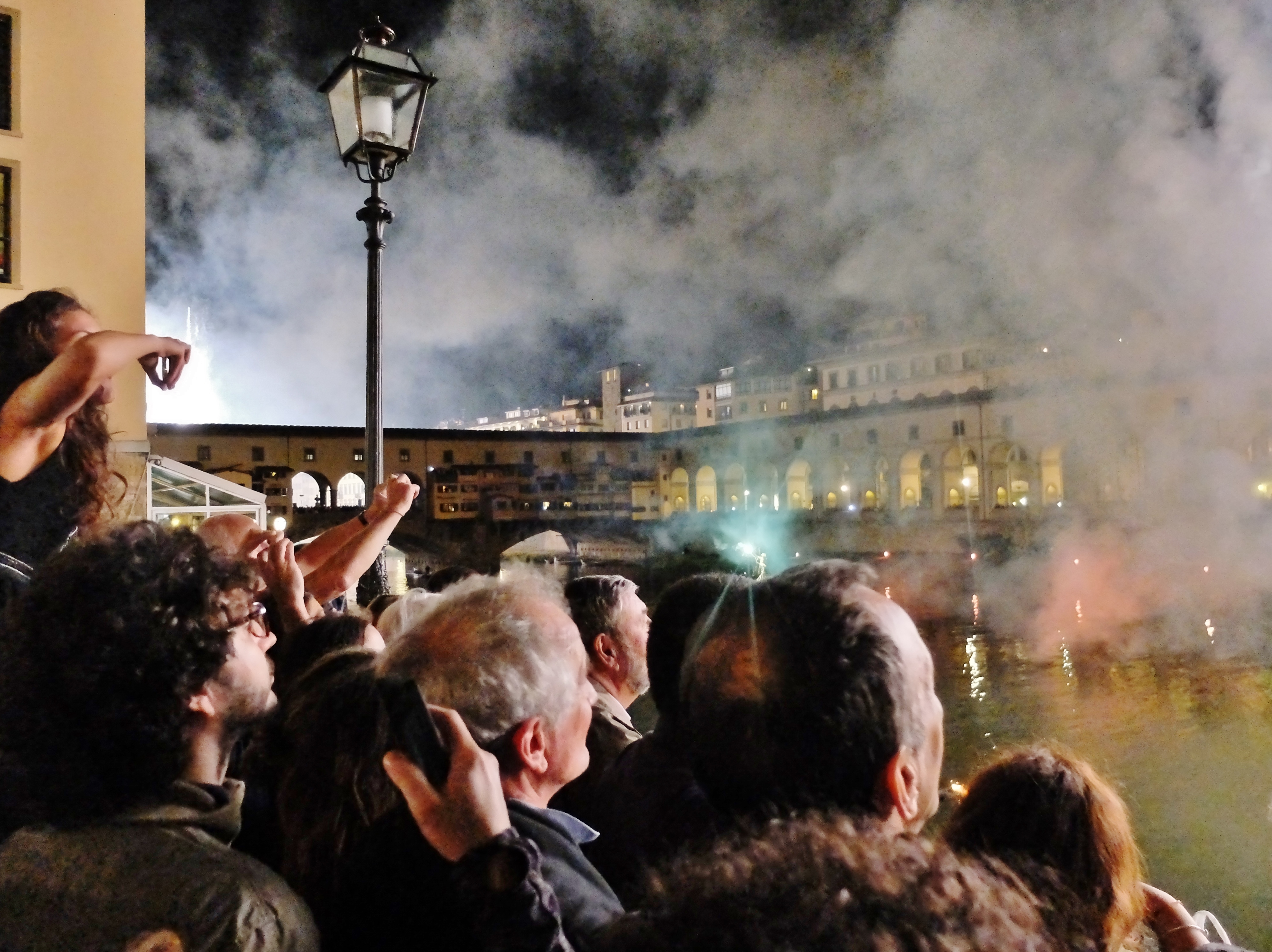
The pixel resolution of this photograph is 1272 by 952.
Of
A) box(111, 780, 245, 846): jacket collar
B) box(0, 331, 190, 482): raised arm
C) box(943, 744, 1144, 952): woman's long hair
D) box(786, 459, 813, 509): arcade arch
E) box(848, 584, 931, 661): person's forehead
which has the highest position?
box(786, 459, 813, 509): arcade arch

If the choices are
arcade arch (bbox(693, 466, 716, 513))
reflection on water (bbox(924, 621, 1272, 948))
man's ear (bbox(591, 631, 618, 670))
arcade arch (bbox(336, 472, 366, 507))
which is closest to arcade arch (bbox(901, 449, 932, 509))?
arcade arch (bbox(693, 466, 716, 513))

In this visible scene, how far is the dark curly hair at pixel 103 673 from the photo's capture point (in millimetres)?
1498

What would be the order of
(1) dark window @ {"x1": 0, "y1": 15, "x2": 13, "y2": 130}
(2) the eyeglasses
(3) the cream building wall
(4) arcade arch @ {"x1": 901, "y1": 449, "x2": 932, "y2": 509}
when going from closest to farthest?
(2) the eyeglasses < (1) dark window @ {"x1": 0, "y1": 15, "x2": 13, "y2": 130} < (3) the cream building wall < (4) arcade arch @ {"x1": 901, "y1": 449, "x2": 932, "y2": 509}

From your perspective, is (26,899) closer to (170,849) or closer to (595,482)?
(170,849)

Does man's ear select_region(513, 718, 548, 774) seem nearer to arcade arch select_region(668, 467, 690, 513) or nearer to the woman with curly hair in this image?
the woman with curly hair

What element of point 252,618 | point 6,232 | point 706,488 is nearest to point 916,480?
point 706,488

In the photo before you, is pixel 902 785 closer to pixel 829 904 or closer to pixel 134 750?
pixel 829 904

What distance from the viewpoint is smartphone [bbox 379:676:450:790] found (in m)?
1.42

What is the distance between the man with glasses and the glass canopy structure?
10661 millimetres

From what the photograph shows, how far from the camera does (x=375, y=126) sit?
516cm

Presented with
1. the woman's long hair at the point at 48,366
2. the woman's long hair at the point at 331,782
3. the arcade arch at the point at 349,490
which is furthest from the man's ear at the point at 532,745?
the arcade arch at the point at 349,490

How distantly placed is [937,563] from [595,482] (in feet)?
115

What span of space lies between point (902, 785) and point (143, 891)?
1296 mm

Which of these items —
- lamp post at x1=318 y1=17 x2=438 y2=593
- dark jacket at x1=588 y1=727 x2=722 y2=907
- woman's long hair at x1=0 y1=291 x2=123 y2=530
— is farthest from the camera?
lamp post at x1=318 y1=17 x2=438 y2=593
